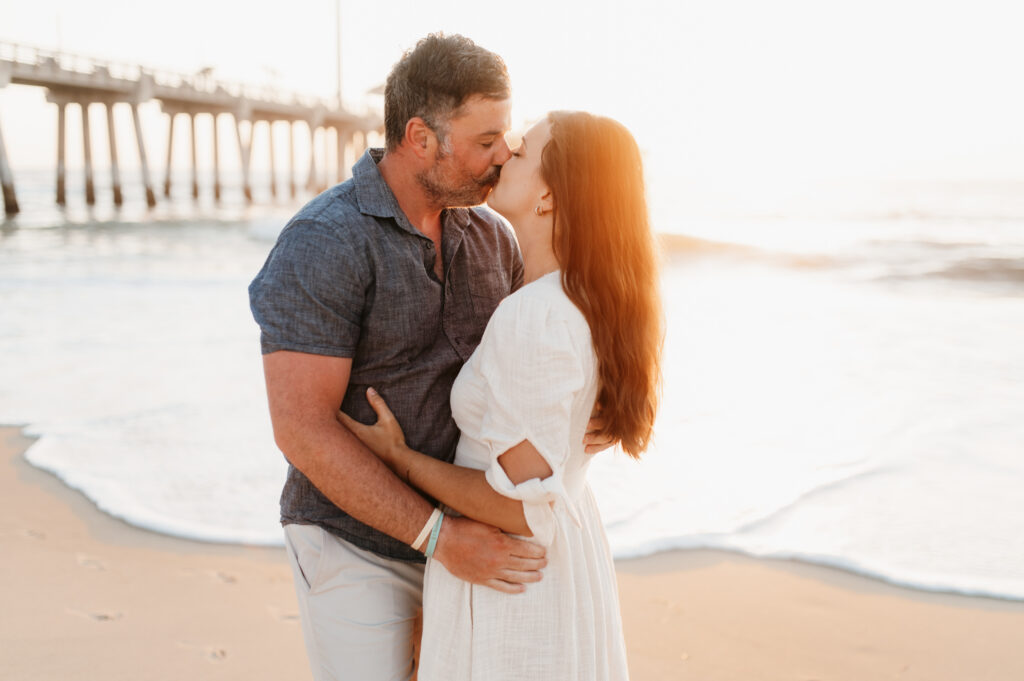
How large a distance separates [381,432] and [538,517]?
0.47 meters

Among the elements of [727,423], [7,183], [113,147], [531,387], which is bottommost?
[7,183]

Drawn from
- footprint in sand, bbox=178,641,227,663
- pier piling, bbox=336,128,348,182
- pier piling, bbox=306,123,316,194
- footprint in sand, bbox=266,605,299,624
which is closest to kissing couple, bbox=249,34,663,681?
footprint in sand, bbox=178,641,227,663

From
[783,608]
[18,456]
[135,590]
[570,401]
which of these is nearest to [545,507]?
[570,401]

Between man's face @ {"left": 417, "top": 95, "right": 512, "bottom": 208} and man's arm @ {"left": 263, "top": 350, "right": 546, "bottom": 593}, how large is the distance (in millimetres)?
545

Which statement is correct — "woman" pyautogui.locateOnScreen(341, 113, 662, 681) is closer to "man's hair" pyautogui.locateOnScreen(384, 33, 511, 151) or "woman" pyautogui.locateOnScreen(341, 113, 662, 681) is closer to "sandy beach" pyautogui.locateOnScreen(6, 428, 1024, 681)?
"man's hair" pyautogui.locateOnScreen(384, 33, 511, 151)

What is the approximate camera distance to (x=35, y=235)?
2125 centimetres

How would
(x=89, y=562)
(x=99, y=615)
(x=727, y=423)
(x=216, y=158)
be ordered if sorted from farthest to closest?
1. (x=216, y=158)
2. (x=727, y=423)
3. (x=89, y=562)
4. (x=99, y=615)

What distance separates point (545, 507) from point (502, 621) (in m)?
0.30

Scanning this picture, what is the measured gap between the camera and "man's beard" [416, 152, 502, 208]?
219 centimetres

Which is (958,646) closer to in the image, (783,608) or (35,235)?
(783,608)

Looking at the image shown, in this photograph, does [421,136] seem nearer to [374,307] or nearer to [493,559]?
[374,307]

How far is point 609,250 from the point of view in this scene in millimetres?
1897

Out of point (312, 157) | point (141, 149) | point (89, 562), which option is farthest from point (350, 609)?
point (312, 157)

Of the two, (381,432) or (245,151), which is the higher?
(381,432)
